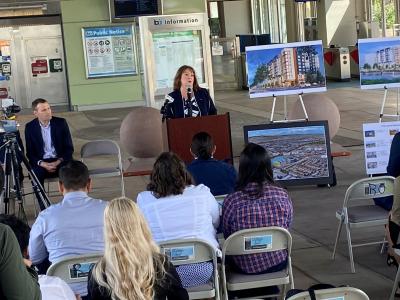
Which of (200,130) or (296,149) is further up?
(200,130)

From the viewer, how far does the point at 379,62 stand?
30.0 ft

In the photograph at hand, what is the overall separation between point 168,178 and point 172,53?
920 cm

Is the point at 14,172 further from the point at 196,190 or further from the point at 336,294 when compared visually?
the point at 336,294

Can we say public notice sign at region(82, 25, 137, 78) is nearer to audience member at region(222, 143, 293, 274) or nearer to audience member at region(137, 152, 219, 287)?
audience member at region(222, 143, 293, 274)

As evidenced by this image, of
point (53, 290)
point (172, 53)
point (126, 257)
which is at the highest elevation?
point (172, 53)

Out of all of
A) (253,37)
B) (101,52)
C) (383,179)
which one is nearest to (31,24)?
(101,52)

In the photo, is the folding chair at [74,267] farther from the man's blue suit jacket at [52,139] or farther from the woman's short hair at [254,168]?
the man's blue suit jacket at [52,139]

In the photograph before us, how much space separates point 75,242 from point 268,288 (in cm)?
123

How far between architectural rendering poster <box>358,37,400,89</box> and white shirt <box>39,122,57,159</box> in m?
3.70

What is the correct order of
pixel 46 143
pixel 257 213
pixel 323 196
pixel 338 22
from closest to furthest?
A: pixel 257 213, pixel 46 143, pixel 323 196, pixel 338 22

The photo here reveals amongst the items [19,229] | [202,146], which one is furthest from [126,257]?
[202,146]

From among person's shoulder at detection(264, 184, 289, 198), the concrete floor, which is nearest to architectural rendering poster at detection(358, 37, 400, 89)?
the concrete floor

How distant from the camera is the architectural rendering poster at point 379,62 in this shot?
29.8 ft

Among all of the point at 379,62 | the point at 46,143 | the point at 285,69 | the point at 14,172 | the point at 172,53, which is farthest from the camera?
the point at 172,53
